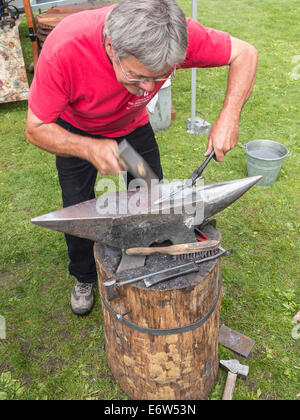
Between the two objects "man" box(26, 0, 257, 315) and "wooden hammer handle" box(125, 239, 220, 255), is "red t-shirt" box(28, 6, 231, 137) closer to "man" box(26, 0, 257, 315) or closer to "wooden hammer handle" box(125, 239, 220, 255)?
"man" box(26, 0, 257, 315)

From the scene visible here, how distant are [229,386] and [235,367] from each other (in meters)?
0.15

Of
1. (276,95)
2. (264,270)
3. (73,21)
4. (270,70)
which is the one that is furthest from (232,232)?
(270,70)

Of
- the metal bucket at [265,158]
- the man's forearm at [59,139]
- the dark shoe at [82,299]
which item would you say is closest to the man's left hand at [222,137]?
the man's forearm at [59,139]

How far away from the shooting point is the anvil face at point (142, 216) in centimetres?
191

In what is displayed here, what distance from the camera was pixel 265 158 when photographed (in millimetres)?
4367

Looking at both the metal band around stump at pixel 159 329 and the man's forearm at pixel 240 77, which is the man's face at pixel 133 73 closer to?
the man's forearm at pixel 240 77

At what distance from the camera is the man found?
1676 millimetres

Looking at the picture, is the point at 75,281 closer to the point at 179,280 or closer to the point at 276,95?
the point at 179,280

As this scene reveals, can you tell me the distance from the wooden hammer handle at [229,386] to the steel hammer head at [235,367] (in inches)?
1.6

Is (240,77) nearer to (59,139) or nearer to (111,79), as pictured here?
(111,79)

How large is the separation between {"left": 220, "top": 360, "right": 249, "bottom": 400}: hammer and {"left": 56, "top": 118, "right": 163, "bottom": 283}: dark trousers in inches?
50.5

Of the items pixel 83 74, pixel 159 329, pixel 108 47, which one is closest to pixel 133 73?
pixel 108 47

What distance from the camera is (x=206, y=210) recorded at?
207 cm

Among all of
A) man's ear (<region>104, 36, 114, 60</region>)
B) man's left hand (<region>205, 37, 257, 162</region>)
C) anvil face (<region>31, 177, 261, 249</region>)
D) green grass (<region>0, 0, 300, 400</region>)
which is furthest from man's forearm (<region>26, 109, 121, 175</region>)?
green grass (<region>0, 0, 300, 400</region>)
